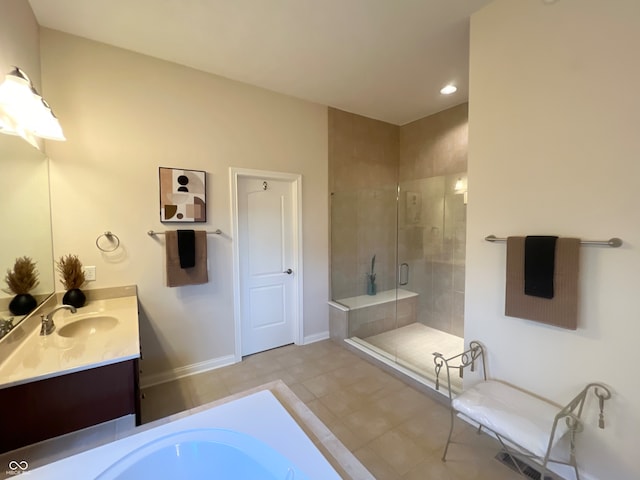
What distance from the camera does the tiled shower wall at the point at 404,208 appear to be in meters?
3.36

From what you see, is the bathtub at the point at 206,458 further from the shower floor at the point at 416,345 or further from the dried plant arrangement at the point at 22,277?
the shower floor at the point at 416,345

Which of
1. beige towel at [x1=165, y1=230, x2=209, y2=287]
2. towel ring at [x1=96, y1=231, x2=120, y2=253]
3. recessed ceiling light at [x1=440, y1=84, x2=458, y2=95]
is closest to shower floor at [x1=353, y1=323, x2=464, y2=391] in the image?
beige towel at [x1=165, y1=230, x2=209, y2=287]

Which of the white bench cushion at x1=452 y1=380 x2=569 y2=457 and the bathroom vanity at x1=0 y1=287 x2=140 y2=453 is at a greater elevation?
the bathroom vanity at x1=0 y1=287 x2=140 y2=453

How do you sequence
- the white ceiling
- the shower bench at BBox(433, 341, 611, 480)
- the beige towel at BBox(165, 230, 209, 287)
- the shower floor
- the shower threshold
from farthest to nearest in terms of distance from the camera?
1. the shower floor
2. the shower threshold
3. the beige towel at BBox(165, 230, 209, 287)
4. the white ceiling
5. the shower bench at BBox(433, 341, 611, 480)

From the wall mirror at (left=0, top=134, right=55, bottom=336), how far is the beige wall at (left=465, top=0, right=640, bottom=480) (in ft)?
9.34

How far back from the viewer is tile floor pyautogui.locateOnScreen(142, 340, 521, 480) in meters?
1.69

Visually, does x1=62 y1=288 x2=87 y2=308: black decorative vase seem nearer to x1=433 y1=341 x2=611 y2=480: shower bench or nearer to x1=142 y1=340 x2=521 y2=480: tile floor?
x1=142 y1=340 x2=521 y2=480: tile floor

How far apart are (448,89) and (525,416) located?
2.93 m

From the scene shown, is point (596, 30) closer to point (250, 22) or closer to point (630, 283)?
point (630, 283)

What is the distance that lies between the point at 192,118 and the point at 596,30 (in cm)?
286

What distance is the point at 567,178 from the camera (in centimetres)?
155

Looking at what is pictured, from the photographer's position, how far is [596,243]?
1449 millimetres

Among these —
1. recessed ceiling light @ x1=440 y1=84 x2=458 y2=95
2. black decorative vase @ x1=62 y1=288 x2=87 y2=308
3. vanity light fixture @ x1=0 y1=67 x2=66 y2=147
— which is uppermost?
recessed ceiling light @ x1=440 y1=84 x2=458 y2=95

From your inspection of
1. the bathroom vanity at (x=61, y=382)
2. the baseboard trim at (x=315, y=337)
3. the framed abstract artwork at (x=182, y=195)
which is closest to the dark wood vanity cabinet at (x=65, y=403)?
the bathroom vanity at (x=61, y=382)
